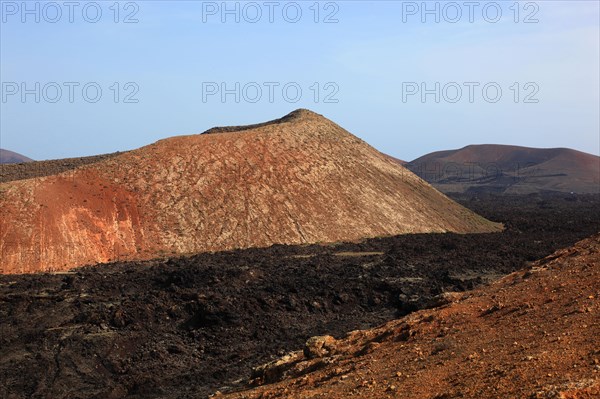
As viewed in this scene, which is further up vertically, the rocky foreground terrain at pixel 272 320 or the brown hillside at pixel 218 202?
the brown hillside at pixel 218 202

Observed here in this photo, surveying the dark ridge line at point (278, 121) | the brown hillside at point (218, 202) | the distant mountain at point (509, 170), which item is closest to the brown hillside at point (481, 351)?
the brown hillside at point (218, 202)

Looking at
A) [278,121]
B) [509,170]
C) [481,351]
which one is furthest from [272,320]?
[509,170]

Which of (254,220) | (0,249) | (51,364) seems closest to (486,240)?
(254,220)

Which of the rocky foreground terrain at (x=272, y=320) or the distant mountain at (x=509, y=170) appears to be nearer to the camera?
the rocky foreground terrain at (x=272, y=320)

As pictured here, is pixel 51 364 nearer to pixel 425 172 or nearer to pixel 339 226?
pixel 339 226

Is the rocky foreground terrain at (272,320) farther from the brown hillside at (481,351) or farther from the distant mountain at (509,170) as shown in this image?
the distant mountain at (509,170)

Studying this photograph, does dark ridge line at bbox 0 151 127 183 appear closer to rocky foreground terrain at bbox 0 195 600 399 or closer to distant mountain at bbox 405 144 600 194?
rocky foreground terrain at bbox 0 195 600 399
